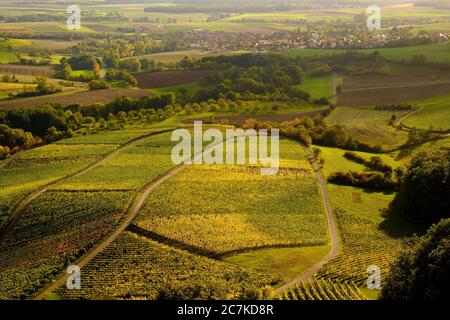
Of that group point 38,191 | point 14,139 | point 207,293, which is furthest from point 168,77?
point 207,293

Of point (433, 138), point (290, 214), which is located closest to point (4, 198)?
point (290, 214)

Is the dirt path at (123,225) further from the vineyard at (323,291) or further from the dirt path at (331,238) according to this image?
the vineyard at (323,291)

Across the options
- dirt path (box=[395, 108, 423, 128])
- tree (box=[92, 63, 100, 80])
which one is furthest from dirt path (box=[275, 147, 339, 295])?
tree (box=[92, 63, 100, 80])

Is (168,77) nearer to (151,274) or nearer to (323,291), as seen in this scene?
Result: (151,274)

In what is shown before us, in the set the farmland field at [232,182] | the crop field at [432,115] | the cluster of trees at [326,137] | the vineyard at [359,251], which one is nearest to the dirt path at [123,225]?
the farmland field at [232,182]

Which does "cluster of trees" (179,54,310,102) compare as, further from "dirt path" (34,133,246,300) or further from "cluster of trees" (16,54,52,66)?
"dirt path" (34,133,246,300)
